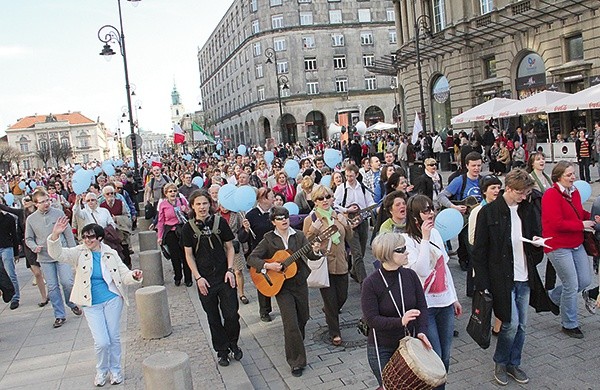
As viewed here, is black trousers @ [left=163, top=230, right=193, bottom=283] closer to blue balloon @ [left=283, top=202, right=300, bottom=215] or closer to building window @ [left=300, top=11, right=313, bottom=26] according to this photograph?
blue balloon @ [left=283, top=202, right=300, bottom=215]

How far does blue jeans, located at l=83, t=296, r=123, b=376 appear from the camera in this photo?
5.93m

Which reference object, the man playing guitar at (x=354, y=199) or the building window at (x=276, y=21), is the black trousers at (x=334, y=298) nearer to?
the man playing guitar at (x=354, y=199)

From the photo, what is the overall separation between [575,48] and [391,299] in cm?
2525

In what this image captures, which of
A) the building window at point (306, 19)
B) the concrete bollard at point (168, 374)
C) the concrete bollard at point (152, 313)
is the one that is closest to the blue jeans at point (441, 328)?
the concrete bollard at point (168, 374)

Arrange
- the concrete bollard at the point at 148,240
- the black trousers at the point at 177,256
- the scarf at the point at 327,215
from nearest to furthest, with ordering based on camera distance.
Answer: the scarf at the point at 327,215, the black trousers at the point at 177,256, the concrete bollard at the point at 148,240

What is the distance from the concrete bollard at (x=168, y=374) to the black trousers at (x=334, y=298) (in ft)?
6.78

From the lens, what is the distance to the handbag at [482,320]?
4.98 metres

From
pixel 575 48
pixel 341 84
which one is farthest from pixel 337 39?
pixel 575 48

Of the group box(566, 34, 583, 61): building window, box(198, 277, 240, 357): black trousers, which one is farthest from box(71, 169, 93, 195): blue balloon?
box(566, 34, 583, 61): building window

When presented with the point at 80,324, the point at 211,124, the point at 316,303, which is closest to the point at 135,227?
the point at 80,324

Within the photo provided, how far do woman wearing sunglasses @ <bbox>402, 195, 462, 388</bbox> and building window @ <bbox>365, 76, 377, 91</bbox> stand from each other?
65.5 metres

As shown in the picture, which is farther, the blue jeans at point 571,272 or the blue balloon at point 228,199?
the blue balloon at point 228,199

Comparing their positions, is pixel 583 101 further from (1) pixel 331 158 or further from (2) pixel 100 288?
(2) pixel 100 288

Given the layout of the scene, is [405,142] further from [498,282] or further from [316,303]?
[498,282]
